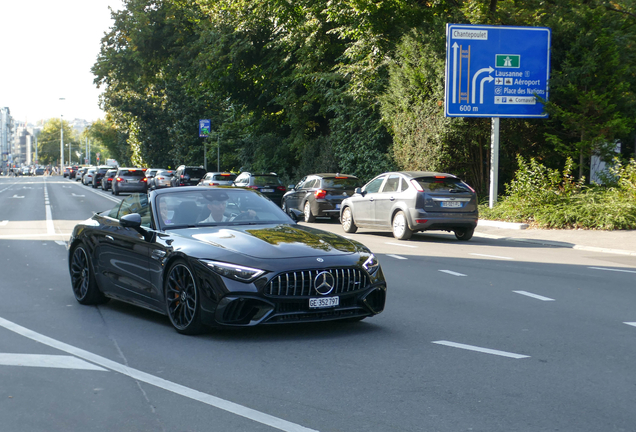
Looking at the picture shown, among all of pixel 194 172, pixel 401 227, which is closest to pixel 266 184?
pixel 401 227

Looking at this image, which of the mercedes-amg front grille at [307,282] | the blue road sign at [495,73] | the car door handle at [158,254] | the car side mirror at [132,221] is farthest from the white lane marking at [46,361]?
the blue road sign at [495,73]

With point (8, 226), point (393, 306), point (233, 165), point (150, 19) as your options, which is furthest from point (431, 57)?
point (233, 165)

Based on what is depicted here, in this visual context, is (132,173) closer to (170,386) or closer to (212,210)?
(212,210)

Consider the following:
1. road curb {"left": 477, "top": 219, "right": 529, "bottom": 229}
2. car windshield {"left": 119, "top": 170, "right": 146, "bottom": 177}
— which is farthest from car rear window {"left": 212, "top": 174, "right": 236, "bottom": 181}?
road curb {"left": 477, "top": 219, "right": 529, "bottom": 229}

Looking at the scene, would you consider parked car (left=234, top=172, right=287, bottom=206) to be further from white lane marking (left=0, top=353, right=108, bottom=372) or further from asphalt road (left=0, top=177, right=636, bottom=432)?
white lane marking (left=0, top=353, right=108, bottom=372)

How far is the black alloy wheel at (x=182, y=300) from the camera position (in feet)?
22.0

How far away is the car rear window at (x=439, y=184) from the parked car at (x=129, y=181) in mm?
30674

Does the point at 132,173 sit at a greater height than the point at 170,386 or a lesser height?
greater

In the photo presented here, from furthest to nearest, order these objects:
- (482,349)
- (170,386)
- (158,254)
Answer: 1. (158,254)
2. (482,349)
3. (170,386)

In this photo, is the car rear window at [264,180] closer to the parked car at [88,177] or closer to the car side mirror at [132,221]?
the car side mirror at [132,221]

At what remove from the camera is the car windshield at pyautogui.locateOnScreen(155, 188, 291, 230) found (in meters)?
7.69

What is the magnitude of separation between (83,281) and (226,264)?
2.93 meters

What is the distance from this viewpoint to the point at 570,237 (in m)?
17.4

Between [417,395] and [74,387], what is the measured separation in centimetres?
228
